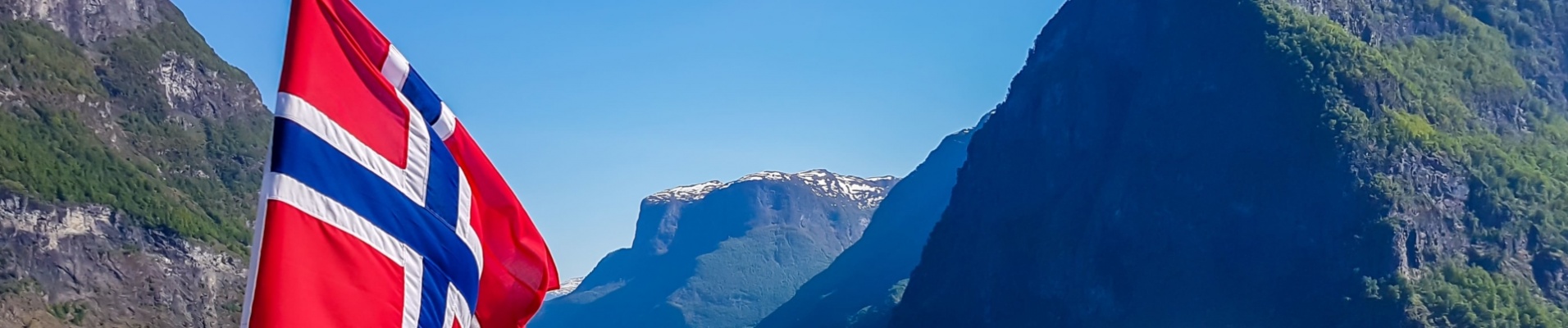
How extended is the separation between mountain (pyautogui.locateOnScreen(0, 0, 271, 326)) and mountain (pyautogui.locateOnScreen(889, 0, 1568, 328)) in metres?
75.3


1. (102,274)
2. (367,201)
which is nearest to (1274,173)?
(102,274)

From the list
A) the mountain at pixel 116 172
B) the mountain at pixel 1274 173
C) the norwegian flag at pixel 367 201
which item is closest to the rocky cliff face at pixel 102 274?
the mountain at pixel 116 172

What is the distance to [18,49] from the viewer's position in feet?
490

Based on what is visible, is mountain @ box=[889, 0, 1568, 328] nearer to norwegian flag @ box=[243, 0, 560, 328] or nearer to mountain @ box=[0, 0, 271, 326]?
mountain @ box=[0, 0, 271, 326]

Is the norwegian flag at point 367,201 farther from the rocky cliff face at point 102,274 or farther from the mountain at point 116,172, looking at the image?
the mountain at point 116,172

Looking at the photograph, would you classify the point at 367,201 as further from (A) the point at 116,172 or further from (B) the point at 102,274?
(A) the point at 116,172

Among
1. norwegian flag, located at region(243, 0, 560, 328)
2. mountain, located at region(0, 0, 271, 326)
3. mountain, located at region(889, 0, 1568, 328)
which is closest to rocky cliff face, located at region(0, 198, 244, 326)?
mountain, located at region(0, 0, 271, 326)

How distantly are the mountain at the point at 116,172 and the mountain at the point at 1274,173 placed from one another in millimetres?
75304

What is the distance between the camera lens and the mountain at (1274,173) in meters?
133

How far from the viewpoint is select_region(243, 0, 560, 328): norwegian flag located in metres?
11.9

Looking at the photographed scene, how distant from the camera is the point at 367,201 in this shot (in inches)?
516

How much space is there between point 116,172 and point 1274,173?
10453cm

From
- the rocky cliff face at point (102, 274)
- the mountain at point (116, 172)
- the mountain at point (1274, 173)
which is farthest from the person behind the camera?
the mountain at point (116, 172)

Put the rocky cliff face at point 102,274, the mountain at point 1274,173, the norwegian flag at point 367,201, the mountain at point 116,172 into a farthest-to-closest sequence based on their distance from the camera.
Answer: the mountain at point 116,172 < the mountain at point 1274,173 < the rocky cliff face at point 102,274 < the norwegian flag at point 367,201
